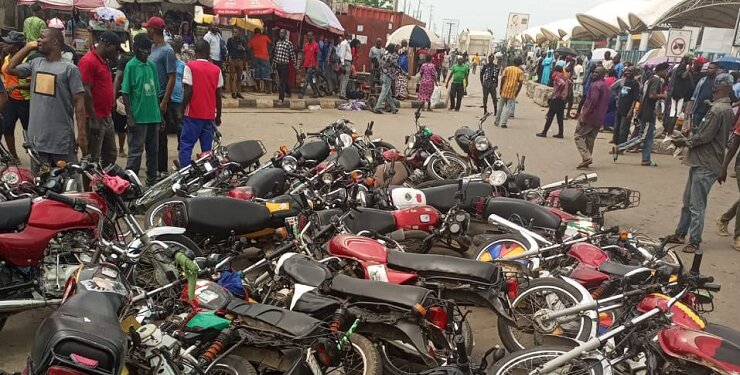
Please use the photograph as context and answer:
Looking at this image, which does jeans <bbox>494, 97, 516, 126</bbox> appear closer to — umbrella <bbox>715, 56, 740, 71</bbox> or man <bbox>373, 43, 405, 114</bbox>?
man <bbox>373, 43, 405, 114</bbox>

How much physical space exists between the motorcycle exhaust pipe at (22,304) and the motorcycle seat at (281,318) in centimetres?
138

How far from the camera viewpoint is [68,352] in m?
2.01

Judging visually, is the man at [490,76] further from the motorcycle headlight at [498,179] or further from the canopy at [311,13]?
the motorcycle headlight at [498,179]

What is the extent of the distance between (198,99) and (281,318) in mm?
5094

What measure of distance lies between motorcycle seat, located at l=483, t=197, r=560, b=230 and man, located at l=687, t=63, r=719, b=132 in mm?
8162

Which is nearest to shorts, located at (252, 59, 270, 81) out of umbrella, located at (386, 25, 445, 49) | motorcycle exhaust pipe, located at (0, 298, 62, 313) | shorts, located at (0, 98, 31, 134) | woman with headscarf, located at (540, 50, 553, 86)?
umbrella, located at (386, 25, 445, 49)

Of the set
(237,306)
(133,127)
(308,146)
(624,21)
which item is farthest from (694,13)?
(237,306)

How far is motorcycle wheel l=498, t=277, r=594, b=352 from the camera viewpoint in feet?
12.4

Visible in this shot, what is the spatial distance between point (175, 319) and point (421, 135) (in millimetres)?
5378

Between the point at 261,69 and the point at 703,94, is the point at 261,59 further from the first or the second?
the point at 703,94

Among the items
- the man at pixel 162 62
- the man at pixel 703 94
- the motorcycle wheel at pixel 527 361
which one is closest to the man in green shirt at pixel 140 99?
the man at pixel 162 62

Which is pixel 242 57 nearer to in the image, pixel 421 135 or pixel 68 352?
pixel 421 135

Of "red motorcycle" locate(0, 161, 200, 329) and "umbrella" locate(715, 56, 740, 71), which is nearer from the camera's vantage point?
"red motorcycle" locate(0, 161, 200, 329)

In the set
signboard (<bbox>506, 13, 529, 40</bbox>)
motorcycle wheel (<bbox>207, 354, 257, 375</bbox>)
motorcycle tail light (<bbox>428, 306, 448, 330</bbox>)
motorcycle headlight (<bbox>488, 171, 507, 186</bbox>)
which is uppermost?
signboard (<bbox>506, 13, 529, 40</bbox>)
